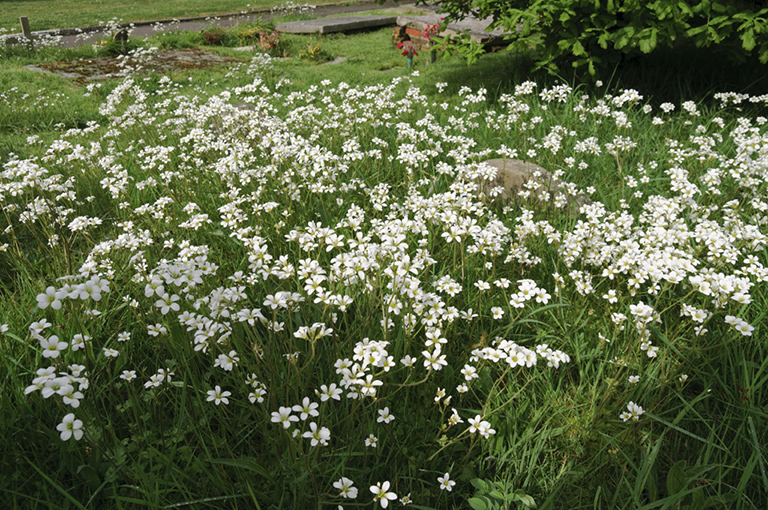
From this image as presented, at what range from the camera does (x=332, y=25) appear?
1558 cm

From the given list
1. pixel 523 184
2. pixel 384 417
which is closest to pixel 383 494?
pixel 384 417

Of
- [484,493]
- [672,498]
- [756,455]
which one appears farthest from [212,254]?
[756,455]

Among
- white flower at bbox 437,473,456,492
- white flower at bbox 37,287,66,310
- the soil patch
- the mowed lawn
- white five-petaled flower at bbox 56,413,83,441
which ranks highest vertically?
the mowed lawn

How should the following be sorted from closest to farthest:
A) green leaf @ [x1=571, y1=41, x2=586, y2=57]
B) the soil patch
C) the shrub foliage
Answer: the shrub foliage → green leaf @ [x1=571, y1=41, x2=586, y2=57] → the soil patch

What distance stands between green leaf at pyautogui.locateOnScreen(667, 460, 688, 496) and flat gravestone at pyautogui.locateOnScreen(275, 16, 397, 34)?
15888mm

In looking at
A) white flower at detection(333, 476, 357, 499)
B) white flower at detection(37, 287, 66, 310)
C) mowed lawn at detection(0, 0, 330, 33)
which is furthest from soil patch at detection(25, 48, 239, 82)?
white flower at detection(333, 476, 357, 499)

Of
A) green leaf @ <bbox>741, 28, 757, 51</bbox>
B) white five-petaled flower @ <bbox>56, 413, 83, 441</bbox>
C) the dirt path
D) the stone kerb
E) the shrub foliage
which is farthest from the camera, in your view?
the dirt path

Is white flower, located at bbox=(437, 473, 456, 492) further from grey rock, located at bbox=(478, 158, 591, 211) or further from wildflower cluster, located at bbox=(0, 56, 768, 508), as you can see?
grey rock, located at bbox=(478, 158, 591, 211)

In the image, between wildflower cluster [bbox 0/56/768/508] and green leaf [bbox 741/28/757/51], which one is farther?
green leaf [bbox 741/28/757/51]

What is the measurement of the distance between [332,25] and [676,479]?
16.3m

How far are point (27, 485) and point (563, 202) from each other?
11.2 feet

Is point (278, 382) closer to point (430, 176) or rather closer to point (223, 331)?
point (223, 331)

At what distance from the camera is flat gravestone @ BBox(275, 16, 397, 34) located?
15461 millimetres

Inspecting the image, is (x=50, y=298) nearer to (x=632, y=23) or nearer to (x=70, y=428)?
(x=70, y=428)
